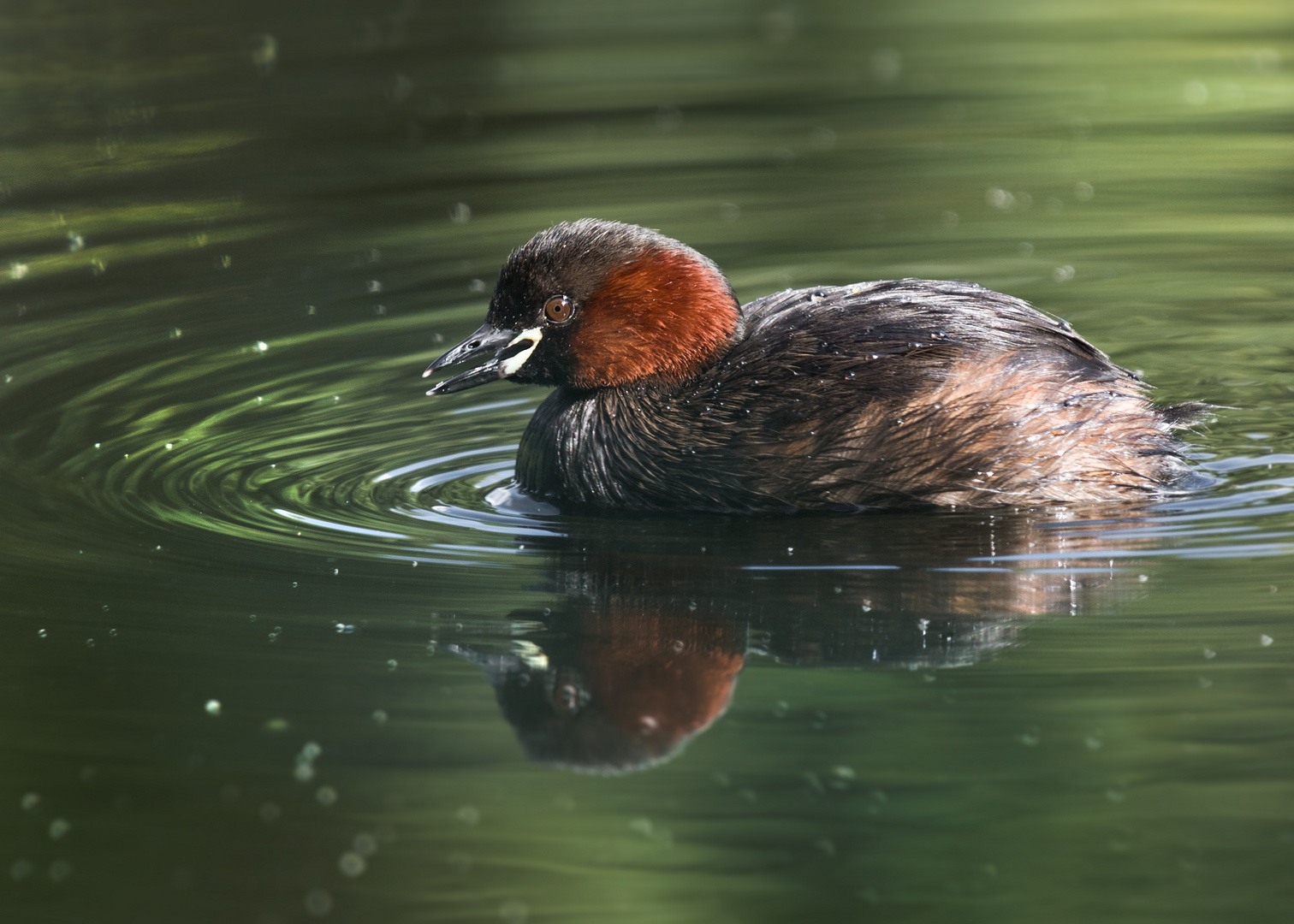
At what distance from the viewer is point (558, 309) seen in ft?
20.7

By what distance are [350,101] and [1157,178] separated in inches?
238

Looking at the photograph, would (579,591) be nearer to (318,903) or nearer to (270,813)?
(270,813)

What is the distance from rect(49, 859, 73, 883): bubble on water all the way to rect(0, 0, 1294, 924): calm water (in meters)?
0.04

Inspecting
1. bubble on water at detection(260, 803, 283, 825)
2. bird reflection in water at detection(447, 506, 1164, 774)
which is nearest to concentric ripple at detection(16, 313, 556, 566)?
bird reflection in water at detection(447, 506, 1164, 774)

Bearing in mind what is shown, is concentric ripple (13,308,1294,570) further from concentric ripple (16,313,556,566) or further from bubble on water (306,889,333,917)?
bubble on water (306,889,333,917)

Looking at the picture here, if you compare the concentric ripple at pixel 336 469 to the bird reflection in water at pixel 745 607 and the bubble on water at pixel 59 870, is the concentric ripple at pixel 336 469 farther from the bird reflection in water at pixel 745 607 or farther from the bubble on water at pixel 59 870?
the bubble on water at pixel 59 870

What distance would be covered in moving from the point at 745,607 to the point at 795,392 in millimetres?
1104

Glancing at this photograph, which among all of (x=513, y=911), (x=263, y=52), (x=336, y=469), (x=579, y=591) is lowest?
(x=513, y=911)

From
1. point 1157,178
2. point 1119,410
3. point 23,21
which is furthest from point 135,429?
point 23,21

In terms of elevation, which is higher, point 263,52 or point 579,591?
point 263,52

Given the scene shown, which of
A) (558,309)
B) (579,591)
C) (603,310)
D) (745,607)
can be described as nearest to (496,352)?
(558,309)

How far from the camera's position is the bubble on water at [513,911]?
354 cm

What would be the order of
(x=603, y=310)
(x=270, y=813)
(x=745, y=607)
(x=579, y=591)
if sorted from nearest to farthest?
(x=270, y=813)
(x=745, y=607)
(x=579, y=591)
(x=603, y=310)

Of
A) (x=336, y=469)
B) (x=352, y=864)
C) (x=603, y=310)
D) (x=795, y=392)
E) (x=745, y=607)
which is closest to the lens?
(x=352, y=864)
